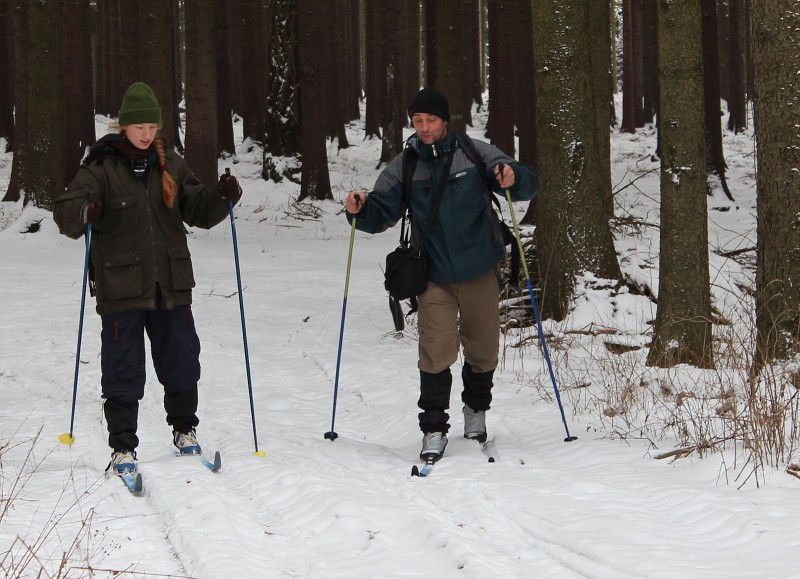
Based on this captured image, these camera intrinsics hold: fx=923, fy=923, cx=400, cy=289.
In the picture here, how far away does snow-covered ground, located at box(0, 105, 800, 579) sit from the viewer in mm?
3877

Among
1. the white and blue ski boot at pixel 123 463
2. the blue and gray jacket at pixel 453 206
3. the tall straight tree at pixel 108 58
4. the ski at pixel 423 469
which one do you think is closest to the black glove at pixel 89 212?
the white and blue ski boot at pixel 123 463

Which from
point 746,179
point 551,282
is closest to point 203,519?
point 551,282

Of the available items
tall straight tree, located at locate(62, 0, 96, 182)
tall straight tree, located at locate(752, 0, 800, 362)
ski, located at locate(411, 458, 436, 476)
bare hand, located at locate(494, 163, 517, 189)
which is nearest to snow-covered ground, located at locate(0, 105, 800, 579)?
ski, located at locate(411, 458, 436, 476)

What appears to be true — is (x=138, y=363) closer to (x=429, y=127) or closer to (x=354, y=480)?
(x=354, y=480)

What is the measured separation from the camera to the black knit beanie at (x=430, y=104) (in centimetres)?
554

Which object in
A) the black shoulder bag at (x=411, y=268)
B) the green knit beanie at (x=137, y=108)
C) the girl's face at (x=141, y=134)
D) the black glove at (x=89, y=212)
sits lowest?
the black shoulder bag at (x=411, y=268)

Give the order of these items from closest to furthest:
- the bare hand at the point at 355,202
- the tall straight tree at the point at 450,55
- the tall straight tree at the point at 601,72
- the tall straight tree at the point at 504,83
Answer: the bare hand at the point at 355,202 → the tall straight tree at the point at 601,72 → the tall straight tree at the point at 450,55 → the tall straight tree at the point at 504,83

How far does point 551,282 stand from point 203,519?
18.5 feet

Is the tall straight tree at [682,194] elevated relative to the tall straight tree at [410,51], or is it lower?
lower

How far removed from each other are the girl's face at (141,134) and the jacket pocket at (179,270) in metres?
0.62

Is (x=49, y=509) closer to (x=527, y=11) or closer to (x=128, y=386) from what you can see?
(x=128, y=386)

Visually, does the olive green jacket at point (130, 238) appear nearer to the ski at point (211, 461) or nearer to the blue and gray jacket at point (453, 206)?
the ski at point (211, 461)

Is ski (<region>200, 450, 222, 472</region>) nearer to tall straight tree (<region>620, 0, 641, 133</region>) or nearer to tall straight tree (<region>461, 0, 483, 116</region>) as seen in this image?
tall straight tree (<region>461, 0, 483, 116</region>)

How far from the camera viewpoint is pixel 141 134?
5.31 m
